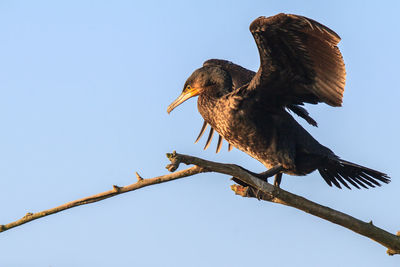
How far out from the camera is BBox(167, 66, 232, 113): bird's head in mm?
5812

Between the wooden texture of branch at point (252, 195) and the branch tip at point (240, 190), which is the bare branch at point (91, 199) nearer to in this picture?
the wooden texture of branch at point (252, 195)

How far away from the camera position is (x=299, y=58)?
5203mm

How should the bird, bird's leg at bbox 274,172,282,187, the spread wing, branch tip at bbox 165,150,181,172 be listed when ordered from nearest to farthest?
1. branch tip at bbox 165,150,181,172
2. the spread wing
3. the bird
4. bird's leg at bbox 274,172,282,187

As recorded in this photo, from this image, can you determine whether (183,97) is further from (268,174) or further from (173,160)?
(173,160)

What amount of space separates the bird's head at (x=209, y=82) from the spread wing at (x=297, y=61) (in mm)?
387

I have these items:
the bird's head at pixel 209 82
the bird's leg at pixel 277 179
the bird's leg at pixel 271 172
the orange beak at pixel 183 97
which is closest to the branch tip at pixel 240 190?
the bird's leg at pixel 271 172

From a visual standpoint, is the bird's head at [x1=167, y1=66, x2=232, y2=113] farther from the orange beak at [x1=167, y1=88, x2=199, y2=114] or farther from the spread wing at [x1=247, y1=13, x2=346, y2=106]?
the spread wing at [x1=247, y1=13, x2=346, y2=106]

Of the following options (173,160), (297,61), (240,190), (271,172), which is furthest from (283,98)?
(173,160)

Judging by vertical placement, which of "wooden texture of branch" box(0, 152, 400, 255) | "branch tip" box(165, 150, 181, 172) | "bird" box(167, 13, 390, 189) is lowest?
"wooden texture of branch" box(0, 152, 400, 255)

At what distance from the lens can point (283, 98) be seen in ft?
18.2

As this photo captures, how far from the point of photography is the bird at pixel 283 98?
Result: 16.5 ft

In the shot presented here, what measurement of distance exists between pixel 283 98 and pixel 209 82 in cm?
70

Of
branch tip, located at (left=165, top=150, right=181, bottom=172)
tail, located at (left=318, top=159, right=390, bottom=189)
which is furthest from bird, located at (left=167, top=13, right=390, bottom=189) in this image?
branch tip, located at (left=165, top=150, right=181, bottom=172)

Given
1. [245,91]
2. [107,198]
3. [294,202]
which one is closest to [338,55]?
[245,91]
